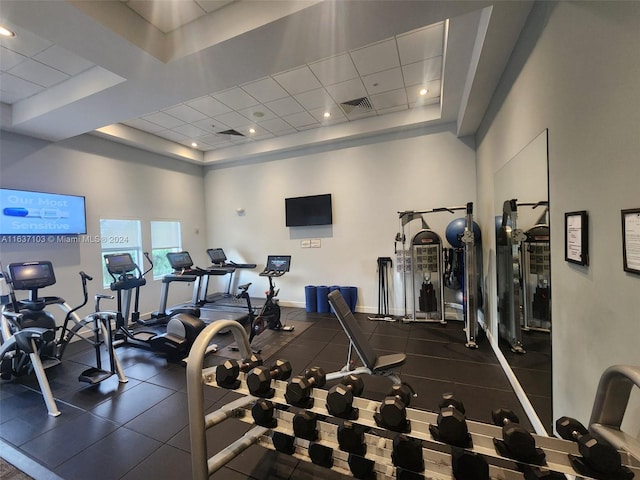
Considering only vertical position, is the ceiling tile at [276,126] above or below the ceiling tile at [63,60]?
above

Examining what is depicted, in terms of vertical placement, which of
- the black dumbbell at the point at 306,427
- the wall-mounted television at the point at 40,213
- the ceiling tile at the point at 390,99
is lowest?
the black dumbbell at the point at 306,427

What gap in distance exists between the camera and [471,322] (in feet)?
11.9

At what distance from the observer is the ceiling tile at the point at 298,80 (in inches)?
136

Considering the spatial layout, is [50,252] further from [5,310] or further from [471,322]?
[471,322]

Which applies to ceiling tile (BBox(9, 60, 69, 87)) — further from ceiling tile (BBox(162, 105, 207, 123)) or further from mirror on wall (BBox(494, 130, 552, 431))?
mirror on wall (BBox(494, 130, 552, 431))

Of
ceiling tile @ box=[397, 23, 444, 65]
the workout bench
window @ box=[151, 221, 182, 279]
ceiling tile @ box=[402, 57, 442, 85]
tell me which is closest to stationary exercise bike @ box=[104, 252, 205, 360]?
window @ box=[151, 221, 182, 279]

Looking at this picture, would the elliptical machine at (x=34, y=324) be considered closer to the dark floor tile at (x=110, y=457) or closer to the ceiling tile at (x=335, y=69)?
the dark floor tile at (x=110, y=457)

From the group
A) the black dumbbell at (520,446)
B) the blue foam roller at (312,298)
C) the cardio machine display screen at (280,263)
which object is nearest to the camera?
the black dumbbell at (520,446)

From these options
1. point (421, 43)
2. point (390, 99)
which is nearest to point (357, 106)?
point (390, 99)

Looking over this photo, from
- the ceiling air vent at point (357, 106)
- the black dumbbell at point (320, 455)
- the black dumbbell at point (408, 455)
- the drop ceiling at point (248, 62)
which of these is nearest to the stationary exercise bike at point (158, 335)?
the drop ceiling at point (248, 62)

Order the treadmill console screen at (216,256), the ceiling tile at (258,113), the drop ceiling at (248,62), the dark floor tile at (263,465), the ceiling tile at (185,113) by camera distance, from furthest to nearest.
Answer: the treadmill console screen at (216,256), the ceiling tile at (258,113), the ceiling tile at (185,113), the drop ceiling at (248,62), the dark floor tile at (263,465)

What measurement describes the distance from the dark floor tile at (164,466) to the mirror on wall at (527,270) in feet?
8.62

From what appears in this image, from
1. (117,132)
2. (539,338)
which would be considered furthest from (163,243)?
(539,338)

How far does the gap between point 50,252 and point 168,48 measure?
12.3 ft
